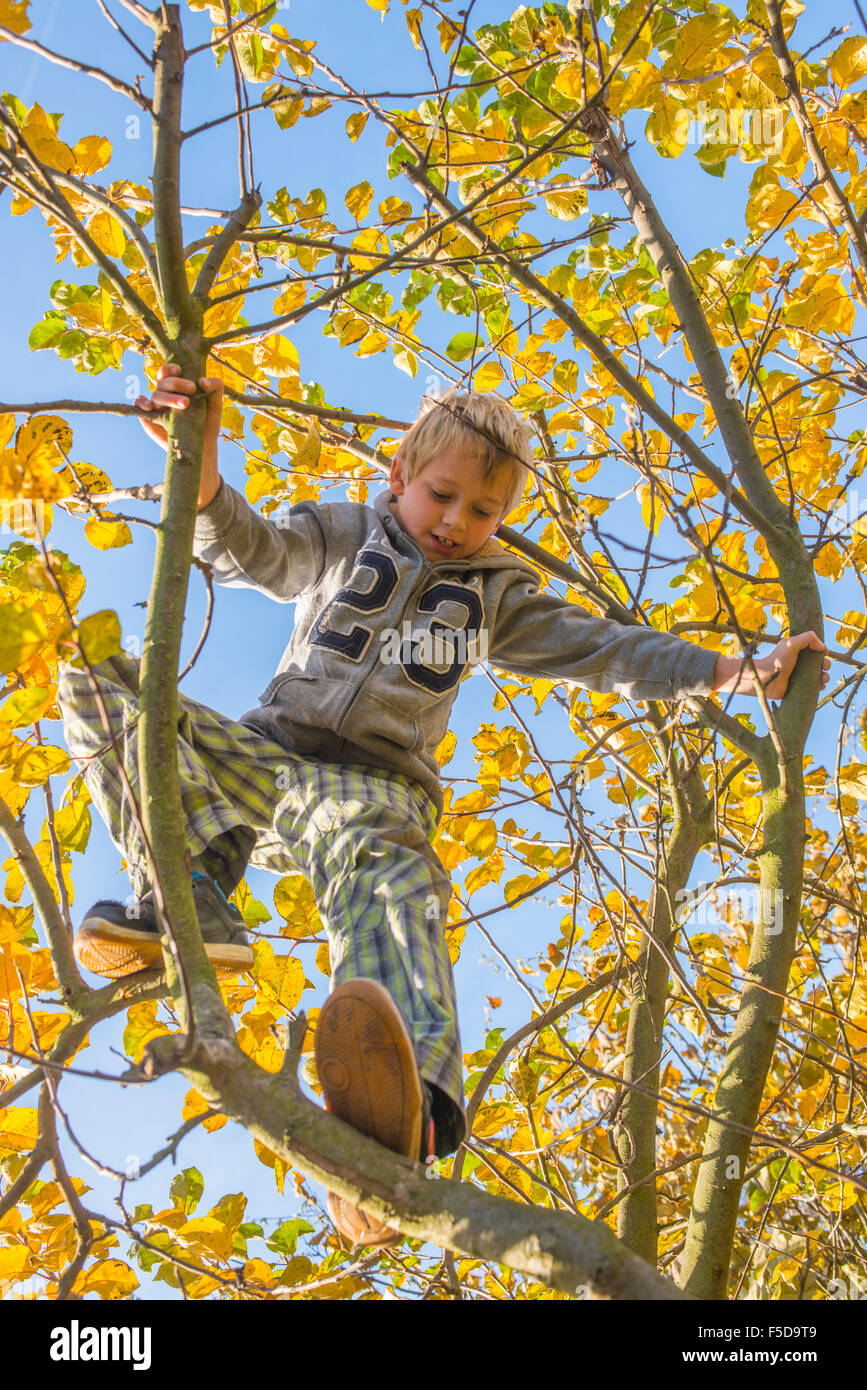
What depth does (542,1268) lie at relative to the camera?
788 millimetres

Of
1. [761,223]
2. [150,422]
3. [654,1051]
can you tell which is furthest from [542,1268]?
[761,223]

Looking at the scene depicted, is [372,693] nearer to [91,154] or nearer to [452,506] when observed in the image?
[452,506]

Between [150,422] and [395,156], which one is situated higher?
[395,156]

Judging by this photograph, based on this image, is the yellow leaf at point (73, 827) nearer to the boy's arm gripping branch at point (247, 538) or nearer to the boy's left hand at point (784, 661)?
the boy's arm gripping branch at point (247, 538)

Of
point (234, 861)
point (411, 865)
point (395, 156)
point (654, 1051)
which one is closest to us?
point (411, 865)

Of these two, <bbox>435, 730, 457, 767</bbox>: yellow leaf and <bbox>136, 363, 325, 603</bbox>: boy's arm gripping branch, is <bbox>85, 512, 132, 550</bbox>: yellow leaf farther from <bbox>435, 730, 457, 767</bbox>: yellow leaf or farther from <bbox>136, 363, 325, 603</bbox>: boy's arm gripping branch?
<bbox>435, 730, 457, 767</bbox>: yellow leaf

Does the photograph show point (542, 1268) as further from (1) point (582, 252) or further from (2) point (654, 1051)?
(1) point (582, 252)

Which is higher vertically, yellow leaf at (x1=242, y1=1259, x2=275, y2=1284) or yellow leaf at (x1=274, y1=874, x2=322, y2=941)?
yellow leaf at (x1=274, y1=874, x2=322, y2=941)

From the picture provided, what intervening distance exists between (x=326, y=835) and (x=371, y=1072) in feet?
1.81

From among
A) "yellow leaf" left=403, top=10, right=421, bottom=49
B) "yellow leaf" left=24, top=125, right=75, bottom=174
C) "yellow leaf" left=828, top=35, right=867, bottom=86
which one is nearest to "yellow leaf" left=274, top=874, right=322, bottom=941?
"yellow leaf" left=24, top=125, right=75, bottom=174

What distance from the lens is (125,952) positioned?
61.7 inches

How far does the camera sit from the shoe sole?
4.99 ft

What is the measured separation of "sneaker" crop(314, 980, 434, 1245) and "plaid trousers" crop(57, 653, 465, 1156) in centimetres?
13
